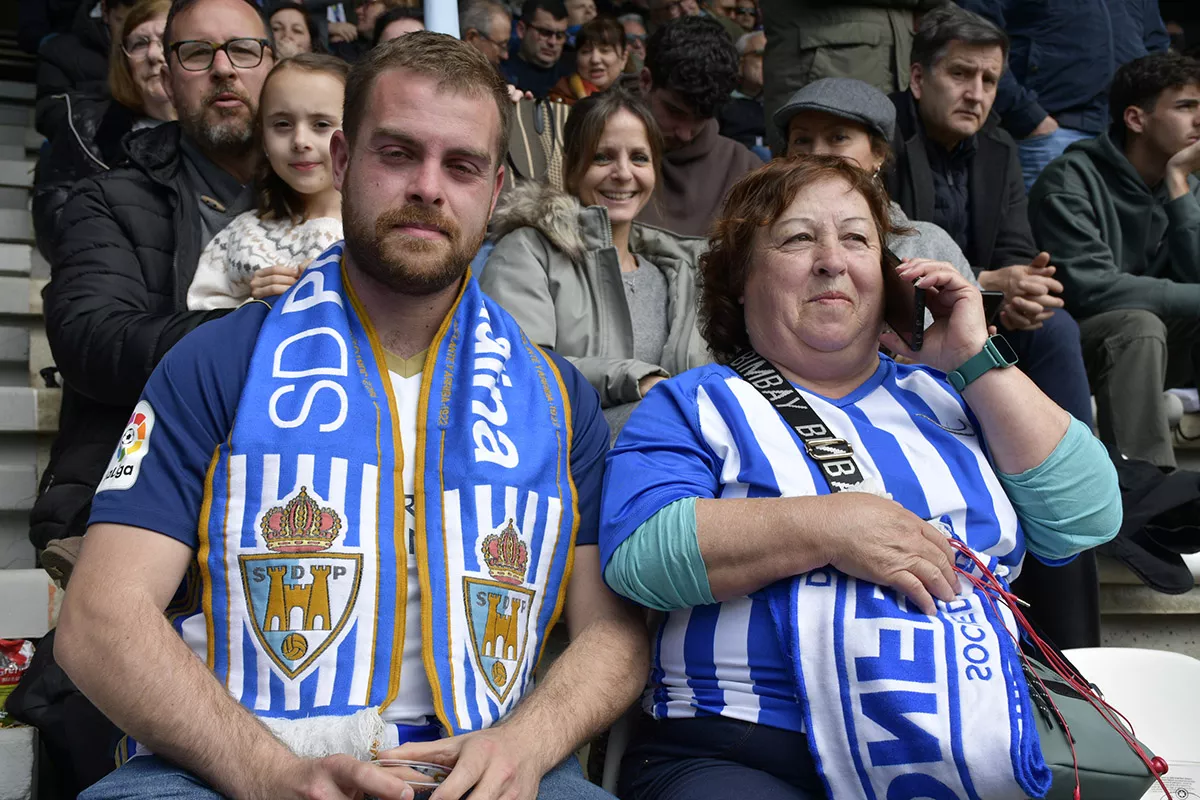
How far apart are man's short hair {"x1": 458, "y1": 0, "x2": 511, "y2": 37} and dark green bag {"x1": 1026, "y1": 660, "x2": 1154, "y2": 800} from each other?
485cm

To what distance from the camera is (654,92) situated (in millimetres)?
4133

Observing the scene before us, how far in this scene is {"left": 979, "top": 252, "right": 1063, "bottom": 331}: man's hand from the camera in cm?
322

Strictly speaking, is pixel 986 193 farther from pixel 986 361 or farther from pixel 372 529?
pixel 372 529

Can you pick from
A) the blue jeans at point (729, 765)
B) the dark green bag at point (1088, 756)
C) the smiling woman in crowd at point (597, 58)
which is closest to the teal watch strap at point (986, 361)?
the dark green bag at point (1088, 756)

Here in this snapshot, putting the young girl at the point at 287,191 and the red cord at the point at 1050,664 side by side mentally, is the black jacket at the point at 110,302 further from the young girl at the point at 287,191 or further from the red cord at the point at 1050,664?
the red cord at the point at 1050,664

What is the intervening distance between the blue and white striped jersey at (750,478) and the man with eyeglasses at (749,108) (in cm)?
369

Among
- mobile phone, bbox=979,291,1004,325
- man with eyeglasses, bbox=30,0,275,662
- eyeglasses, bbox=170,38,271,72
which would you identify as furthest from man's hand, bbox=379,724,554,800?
eyeglasses, bbox=170,38,271,72

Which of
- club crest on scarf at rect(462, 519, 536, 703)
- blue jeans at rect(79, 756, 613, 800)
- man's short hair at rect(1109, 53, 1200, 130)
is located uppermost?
man's short hair at rect(1109, 53, 1200, 130)

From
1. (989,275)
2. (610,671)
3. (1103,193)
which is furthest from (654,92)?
(610,671)

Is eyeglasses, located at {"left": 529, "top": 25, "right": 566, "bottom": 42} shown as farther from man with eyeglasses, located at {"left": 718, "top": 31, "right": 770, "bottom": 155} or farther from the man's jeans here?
the man's jeans

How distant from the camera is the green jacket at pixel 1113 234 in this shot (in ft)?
13.1

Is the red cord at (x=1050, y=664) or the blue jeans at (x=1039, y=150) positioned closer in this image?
the red cord at (x=1050, y=664)

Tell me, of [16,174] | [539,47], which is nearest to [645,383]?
[16,174]

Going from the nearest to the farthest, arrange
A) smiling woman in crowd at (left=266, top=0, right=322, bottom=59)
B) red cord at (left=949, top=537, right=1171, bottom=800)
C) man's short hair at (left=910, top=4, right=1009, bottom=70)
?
red cord at (left=949, top=537, right=1171, bottom=800) < man's short hair at (left=910, top=4, right=1009, bottom=70) < smiling woman in crowd at (left=266, top=0, right=322, bottom=59)
